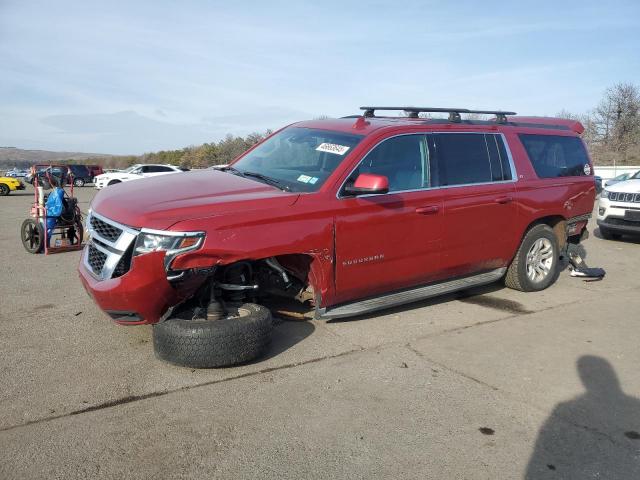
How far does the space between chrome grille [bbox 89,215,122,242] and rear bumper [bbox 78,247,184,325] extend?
0.33 metres

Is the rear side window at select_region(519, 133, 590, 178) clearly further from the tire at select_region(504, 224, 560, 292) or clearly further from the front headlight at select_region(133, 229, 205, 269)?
the front headlight at select_region(133, 229, 205, 269)

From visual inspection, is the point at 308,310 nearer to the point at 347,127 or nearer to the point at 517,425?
the point at 347,127

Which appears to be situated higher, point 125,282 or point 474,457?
point 125,282

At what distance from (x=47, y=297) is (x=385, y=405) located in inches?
163

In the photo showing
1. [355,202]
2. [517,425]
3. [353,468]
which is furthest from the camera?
[355,202]

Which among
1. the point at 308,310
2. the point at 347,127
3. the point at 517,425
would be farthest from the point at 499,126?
the point at 517,425

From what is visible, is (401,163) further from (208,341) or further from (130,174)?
(130,174)

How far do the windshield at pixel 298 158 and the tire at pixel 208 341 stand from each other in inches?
48.5

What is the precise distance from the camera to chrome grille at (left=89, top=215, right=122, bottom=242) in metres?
4.07

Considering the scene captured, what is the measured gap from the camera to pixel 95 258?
4.41 m

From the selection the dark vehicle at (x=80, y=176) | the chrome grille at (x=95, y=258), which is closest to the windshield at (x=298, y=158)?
the chrome grille at (x=95, y=258)

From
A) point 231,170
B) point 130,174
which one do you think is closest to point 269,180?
point 231,170

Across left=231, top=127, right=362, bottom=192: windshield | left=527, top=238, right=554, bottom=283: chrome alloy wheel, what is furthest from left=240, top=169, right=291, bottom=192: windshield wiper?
left=527, top=238, right=554, bottom=283: chrome alloy wheel

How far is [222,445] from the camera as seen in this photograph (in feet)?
10.0
